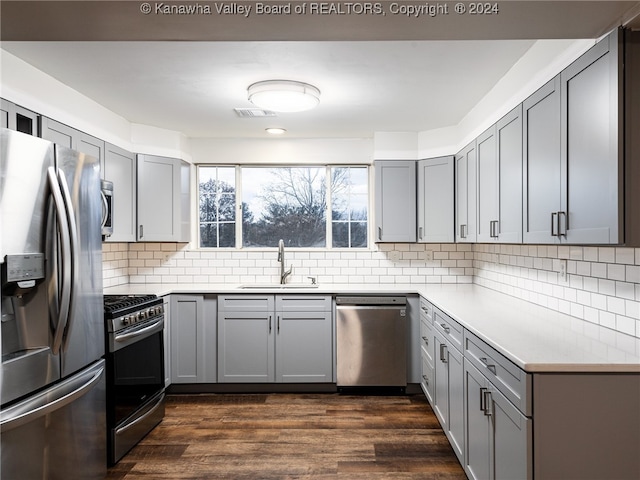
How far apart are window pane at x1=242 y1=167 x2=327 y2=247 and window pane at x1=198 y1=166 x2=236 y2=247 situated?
137mm

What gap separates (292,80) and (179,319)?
2342 mm

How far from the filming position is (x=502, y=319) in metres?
2.53

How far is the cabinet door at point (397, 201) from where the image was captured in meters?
4.22

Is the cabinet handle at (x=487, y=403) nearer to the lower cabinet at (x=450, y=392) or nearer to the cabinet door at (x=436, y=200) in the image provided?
the lower cabinet at (x=450, y=392)

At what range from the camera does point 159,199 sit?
4117 mm

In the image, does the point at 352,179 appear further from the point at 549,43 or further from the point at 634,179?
the point at 634,179

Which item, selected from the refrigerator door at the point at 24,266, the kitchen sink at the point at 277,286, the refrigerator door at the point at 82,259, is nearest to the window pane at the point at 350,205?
the kitchen sink at the point at 277,286

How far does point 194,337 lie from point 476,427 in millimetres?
2595

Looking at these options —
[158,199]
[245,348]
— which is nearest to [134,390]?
[245,348]

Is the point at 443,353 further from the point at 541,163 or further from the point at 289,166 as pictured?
the point at 289,166

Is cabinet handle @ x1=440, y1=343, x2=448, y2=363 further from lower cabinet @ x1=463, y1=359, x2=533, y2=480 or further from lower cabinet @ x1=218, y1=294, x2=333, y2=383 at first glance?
lower cabinet @ x1=218, y1=294, x2=333, y2=383

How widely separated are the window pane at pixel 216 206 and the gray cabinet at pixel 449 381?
2387 millimetres

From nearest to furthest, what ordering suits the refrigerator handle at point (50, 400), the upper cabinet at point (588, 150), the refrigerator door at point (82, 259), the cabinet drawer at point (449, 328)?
the upper cabinet at point (588, 150)
the refrigerator handle at point (50, 400)
the refrigerator door at point (82, 259)
the cabinet drawer at point (449, 328)

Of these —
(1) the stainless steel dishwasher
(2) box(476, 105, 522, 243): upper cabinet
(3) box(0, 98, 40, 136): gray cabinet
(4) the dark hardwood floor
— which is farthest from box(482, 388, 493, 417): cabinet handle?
(3) box(0, 98, 40, 136): gray cabinet
